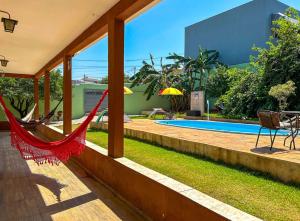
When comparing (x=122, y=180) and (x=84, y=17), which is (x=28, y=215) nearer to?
(x=122, y=180)

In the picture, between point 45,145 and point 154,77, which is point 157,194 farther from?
point 154,77

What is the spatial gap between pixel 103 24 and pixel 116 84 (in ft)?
3.60

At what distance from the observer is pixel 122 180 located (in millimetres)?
3805

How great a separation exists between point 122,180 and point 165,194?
3.61 ft

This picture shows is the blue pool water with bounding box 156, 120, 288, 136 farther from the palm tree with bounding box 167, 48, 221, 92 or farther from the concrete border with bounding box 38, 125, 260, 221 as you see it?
the palm tree with bounding box 167, 48, 221, 92

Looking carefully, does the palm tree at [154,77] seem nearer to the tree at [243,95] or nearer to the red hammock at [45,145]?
the tree at [243,95]

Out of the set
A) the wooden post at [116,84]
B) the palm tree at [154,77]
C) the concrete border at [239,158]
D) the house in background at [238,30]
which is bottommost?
the concrete border at [239,158]

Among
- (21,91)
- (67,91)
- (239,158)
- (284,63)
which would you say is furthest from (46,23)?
(21,91)

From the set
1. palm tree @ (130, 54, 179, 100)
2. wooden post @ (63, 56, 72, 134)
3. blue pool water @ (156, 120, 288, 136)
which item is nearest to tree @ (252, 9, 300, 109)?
blue pool water @ (156, 120, 288, 136)

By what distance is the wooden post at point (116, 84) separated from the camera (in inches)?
160

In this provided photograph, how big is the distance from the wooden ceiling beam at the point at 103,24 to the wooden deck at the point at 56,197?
253 centimetres

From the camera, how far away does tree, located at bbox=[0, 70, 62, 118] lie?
15424 millimetres

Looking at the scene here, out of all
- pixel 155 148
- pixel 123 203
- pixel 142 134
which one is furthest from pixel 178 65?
pixel 123 203

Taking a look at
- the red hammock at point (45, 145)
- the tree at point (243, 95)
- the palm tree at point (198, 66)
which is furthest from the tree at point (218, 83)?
the red hammock at point (45, 145)
